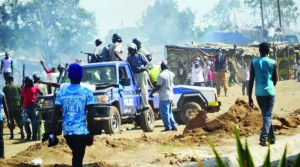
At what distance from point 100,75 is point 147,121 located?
1704 millimetres

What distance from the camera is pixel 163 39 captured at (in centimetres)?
8275

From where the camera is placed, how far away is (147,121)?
42.9 ft

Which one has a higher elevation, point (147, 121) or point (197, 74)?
point (197, 74)

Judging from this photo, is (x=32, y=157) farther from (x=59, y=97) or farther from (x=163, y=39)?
(x=163, y=39)

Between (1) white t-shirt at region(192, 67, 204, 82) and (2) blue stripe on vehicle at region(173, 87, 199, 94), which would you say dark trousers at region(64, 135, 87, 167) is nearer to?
(2) blue stripe on vehicle at region(173, 87, 199, 94)

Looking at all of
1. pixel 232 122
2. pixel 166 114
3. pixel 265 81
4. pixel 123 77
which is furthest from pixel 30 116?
pixel 265 81

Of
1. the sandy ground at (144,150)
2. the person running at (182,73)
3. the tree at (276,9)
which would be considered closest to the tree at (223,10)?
the tree at (276,9)

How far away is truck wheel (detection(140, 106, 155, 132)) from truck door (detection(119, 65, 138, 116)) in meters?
0.26

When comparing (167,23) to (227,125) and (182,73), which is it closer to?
(182,73)

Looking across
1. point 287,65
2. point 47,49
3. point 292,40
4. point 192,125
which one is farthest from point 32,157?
point 292,40

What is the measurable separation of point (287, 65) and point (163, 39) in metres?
46.0

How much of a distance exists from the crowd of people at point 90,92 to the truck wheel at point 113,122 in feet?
3.96

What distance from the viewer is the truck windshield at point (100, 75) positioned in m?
12.3

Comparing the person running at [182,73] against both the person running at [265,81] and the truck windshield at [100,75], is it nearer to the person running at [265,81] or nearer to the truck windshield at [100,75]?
the truck windshield at [100,75]
